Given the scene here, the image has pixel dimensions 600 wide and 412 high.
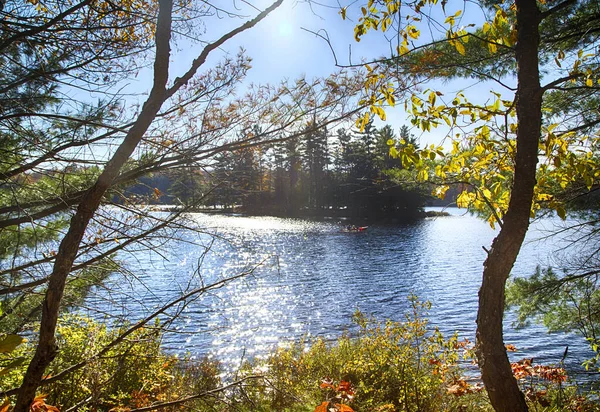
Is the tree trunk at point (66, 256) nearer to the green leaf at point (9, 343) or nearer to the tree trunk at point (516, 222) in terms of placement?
the green leaf at point (9, 343)

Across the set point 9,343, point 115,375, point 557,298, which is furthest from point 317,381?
point 9,343

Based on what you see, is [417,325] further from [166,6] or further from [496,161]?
[166,6]

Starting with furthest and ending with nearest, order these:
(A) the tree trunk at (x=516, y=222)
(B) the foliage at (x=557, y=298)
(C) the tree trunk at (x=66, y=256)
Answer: (B) the foliage at (x=557, y=298)
(A) the tree trunk at (x=516, y=222)
(C) the tree trunk at (x=66, y=256)

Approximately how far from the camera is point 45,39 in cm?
268

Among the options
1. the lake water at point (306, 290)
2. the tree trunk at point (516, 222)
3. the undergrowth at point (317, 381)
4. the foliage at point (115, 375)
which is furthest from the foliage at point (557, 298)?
the foliage at point (115, 375)

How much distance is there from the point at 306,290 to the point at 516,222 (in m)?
14.0

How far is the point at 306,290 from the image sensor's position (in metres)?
16.0

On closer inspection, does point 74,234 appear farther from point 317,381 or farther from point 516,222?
point 317,381

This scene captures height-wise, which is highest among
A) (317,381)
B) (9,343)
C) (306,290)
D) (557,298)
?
(9,343)

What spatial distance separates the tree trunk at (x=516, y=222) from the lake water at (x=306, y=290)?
152 centimetres

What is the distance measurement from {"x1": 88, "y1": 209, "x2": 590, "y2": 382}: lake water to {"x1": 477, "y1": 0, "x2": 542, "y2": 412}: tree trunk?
152 centimetres

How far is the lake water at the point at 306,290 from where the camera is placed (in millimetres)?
6638

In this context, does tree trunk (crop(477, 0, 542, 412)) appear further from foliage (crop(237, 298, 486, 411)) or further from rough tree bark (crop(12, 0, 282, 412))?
rough tree bark (crop(12, 0, 282, 412))

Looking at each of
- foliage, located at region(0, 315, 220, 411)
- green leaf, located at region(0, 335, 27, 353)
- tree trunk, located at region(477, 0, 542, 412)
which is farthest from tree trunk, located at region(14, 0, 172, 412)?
tree trunk, located at region(477, 0, 542, 412)
